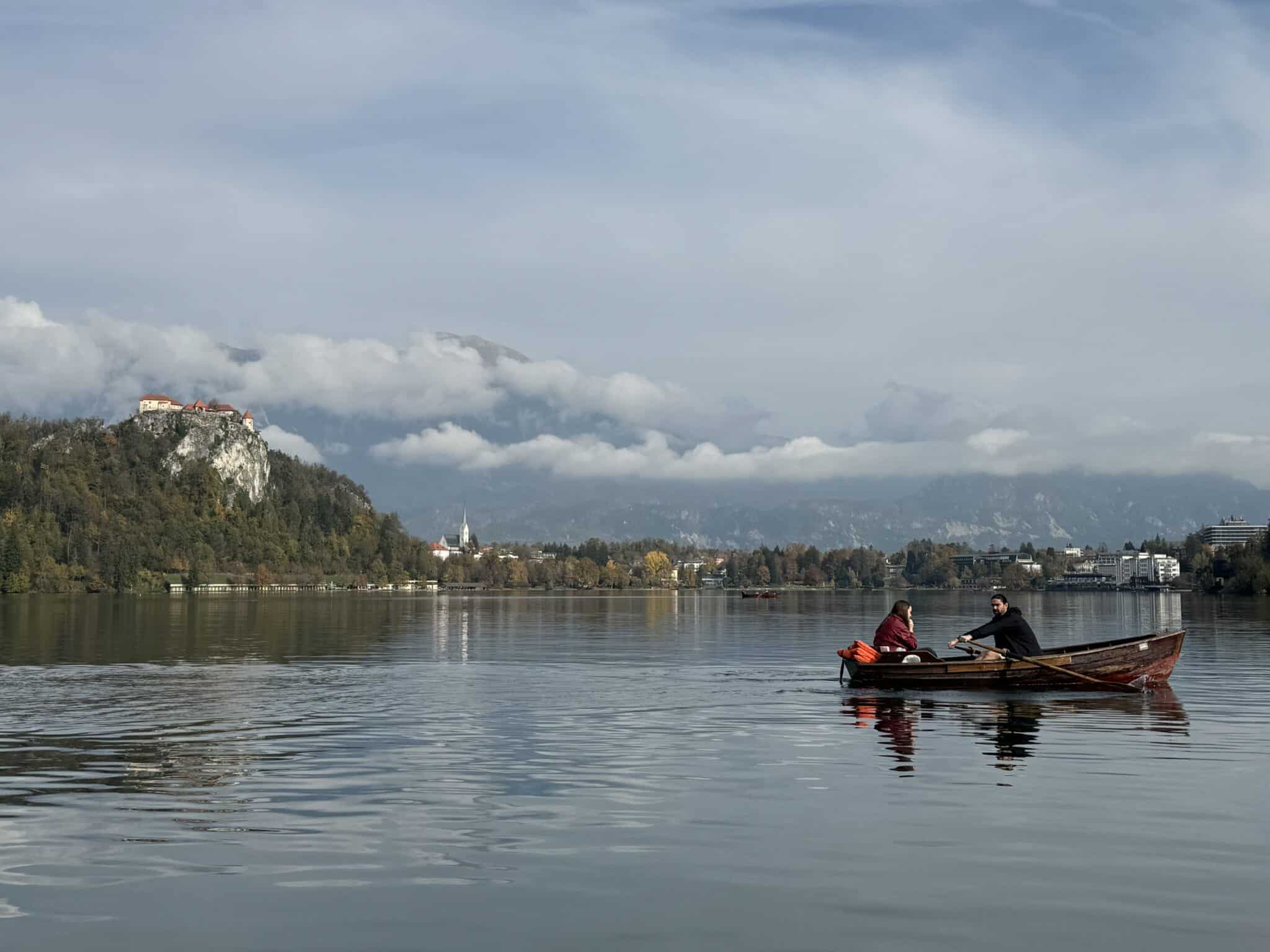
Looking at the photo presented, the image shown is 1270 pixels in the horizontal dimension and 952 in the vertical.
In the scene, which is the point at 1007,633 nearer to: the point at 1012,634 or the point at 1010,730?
the point at 1012,634

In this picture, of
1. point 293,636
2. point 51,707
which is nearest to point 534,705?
point 51,707

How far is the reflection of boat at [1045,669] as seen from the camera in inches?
1713

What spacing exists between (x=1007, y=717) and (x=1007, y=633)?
25.2ft

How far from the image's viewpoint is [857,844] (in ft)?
64.7

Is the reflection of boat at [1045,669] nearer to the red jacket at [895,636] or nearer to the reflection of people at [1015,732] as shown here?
the red jacket at [895,636]

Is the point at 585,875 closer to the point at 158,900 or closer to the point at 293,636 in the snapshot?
the point at 158,900

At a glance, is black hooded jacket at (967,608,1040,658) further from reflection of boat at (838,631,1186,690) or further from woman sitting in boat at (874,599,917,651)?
woman sitting in boat at (874,599,917,651)

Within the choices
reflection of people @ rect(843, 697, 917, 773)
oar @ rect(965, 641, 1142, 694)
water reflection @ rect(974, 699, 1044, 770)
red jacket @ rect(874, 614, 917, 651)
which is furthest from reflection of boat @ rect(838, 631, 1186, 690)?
water reflection @ rect(974, 699, 1044, 770)

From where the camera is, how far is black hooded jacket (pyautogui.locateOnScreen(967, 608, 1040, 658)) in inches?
1751

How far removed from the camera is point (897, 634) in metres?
47.2

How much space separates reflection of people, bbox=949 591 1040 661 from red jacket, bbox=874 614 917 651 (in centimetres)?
241

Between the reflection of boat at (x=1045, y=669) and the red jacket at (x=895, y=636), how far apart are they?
4.74 ft

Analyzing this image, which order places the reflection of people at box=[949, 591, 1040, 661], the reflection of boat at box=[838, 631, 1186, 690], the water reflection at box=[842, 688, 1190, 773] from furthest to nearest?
the reflection of people at box=[949, 591, 1040, 661]
the reflection of boat at box=[838, 631, 1186, 690]
the water reflection at box=[842, 688, 1190, 773]

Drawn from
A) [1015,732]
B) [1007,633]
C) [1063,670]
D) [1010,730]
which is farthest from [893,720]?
[1007,633]
